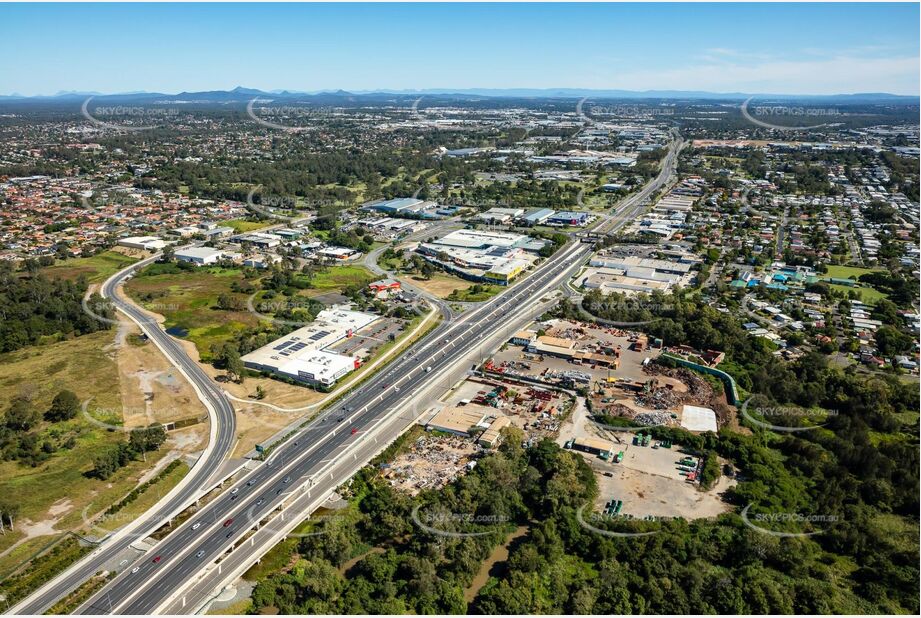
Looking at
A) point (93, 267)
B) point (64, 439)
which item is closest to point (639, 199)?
point (93, 267)

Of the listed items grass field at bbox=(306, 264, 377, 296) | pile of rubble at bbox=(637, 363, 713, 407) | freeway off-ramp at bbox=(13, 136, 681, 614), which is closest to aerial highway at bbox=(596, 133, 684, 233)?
grass field at bbox=(306, 264, 377, 296)

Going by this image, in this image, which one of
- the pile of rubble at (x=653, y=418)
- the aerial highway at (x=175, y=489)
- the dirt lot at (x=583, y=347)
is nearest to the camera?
the aerial highway at (x=175, y=489)

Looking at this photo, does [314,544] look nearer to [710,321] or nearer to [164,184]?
[710,321]

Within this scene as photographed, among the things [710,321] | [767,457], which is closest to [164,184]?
[710,321]

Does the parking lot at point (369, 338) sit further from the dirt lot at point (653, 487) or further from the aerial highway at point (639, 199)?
the aerial highway at point (639, 199)

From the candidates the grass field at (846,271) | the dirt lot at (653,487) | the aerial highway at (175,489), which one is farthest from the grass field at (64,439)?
the grass field at (846,271)

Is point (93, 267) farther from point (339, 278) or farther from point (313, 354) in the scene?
point (313, 354)
